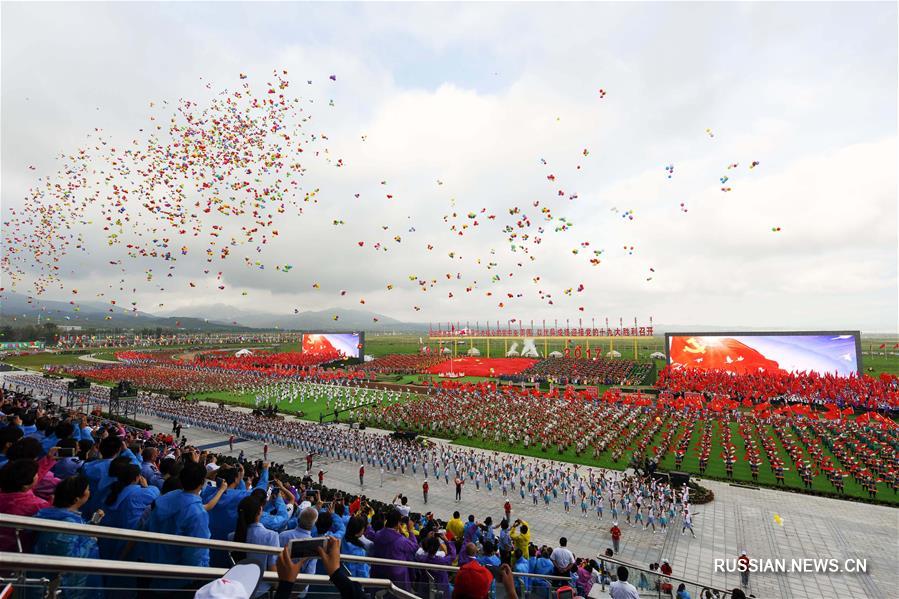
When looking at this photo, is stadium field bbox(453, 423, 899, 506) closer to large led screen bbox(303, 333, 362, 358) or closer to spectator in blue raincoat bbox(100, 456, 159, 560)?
spectator in blue raincoat bbox(100, 456, 159, 560)

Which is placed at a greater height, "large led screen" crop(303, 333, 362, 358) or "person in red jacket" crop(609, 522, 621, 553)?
"large led screen" crop(303, 333, 362, 358)

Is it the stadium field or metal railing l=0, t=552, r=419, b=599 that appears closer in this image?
metal railing l=0, t=552, r=419, b=599

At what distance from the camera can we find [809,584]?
12.4 meters

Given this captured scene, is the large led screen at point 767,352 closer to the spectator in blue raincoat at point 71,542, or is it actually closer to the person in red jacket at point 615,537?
the person in red jacket at point 615,537

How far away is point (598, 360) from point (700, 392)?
23.9 metres

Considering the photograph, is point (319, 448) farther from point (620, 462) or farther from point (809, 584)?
point (809, 584)

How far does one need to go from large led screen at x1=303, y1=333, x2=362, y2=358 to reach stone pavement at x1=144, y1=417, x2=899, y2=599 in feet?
204

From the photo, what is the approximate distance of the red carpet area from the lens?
66.4m

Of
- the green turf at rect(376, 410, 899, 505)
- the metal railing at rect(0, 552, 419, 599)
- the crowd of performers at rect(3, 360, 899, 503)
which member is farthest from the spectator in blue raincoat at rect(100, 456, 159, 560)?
the green turf at rect(376, 410, 899, 505)

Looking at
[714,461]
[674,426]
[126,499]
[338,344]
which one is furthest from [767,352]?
[338,344]

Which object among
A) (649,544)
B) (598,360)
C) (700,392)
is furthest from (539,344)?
(649,544)

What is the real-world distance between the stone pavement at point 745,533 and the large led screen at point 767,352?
38355 millimetres

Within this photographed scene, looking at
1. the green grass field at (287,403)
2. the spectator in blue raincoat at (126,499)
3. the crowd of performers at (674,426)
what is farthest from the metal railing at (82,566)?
the green grass field at (287,403)

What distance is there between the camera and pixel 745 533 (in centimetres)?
1577
